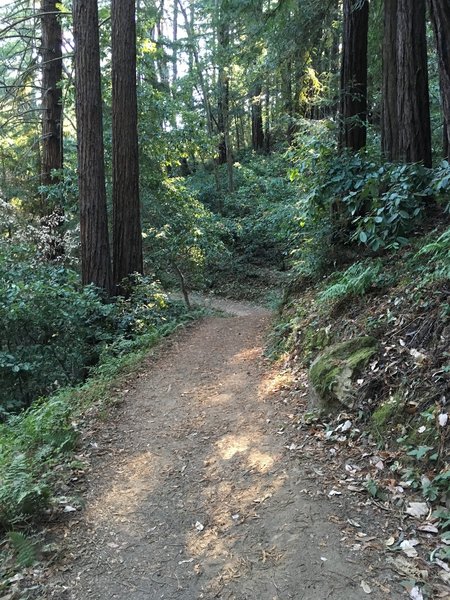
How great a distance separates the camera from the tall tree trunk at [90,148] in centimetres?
901

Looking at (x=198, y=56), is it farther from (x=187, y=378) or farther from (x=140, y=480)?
(x=140, y=480)

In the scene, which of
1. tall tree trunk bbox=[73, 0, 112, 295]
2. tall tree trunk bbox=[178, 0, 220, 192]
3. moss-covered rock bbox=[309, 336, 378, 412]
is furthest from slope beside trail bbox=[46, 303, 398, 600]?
tall tree trunk bbox=[178, 0, 220, 192]

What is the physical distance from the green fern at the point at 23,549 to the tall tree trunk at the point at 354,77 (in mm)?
7029

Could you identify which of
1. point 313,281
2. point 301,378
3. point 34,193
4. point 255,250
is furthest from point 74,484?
point 255,250

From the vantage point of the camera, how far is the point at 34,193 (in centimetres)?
1355

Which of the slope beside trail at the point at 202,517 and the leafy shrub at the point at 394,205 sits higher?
the leafy shrub at the point at 394,205

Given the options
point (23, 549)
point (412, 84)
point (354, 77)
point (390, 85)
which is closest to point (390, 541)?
point (23, 549)

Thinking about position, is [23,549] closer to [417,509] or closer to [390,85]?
[417,509]

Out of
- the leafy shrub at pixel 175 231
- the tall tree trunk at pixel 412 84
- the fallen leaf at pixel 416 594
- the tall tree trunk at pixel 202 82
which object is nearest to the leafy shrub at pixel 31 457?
the fallen leaf at pixel 416 594

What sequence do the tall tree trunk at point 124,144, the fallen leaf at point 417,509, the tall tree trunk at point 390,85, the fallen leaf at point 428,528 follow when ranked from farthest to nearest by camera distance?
the tall tree trunk at point 124,144 → the tall tree trunk at point 390,85 → the fallen leaf at point 417,509 → the fallen leaf at point 428,528

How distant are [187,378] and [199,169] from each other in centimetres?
2404

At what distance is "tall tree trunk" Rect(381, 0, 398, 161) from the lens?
23.2 ft

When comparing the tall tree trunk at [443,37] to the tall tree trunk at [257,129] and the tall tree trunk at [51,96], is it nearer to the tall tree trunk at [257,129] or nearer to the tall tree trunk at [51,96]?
the tall tree trunk at [51,96]

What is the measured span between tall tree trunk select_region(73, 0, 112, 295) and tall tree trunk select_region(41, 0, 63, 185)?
10.0ft
